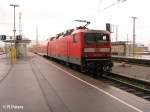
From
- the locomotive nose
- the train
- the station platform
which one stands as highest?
the train

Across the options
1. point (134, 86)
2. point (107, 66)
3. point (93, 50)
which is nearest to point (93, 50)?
point (93, 50)

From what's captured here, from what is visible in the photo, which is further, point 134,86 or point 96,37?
point 96,37

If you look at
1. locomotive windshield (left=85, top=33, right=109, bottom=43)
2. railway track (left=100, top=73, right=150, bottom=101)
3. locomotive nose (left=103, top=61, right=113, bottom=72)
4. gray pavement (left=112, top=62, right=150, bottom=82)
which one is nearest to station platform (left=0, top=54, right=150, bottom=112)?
railway track (left=100, top=73, right=150, bottom=101)

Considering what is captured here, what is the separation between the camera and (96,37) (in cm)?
2409

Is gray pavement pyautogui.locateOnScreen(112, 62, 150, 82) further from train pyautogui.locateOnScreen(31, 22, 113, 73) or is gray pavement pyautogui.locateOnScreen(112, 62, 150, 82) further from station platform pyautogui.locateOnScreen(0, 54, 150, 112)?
station platform pyautogui.locateOnScreen(0, 54, 150, 112)

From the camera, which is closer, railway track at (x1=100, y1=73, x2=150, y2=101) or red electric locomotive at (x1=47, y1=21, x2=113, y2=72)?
railway track at (x1=100, y1=73, x2=150, y2=101)

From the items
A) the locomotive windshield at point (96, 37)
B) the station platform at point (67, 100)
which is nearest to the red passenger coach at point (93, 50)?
the locomotive windshield at point (96, 37)

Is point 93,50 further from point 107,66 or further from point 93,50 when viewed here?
point 107,66

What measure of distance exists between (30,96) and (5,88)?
2.81 metres

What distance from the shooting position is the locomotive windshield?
941 inches

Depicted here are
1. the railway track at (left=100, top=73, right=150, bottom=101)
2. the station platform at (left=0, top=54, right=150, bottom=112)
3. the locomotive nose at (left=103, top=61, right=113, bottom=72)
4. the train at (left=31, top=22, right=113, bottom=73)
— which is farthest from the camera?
the locomotive nose at (left=103, top=61, right=113, bottom=72)

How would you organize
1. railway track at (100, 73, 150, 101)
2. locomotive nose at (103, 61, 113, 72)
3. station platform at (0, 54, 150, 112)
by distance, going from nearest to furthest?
1. station platform at (0, 54, 150, 112)
2. railway track at (100, 73, 150, 101)
3. locomotive nose at (103, 61, 113, 72)

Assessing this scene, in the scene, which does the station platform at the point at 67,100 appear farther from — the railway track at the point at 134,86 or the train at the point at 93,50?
the train at the point at 93,50

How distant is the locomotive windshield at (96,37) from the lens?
2389 centimetres
